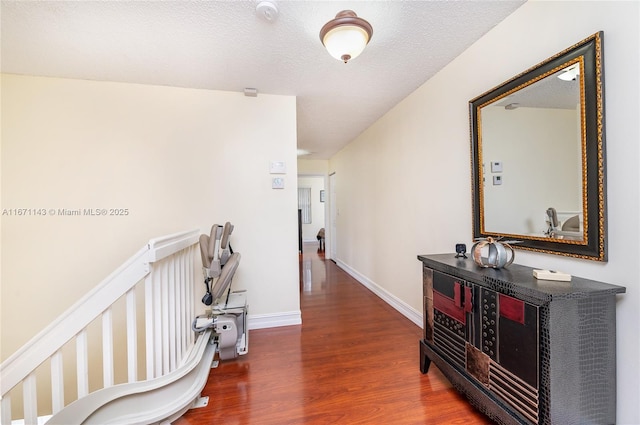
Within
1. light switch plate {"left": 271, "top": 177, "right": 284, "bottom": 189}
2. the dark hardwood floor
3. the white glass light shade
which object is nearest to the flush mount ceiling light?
the white glass light shade

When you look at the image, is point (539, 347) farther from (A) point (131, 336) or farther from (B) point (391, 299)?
(B) point (391, 299)

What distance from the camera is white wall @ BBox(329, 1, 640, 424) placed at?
1.10m

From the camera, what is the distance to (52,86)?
2.29m

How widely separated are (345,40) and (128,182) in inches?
89.7

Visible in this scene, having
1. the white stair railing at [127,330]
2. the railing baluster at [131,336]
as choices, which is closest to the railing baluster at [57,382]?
the white stair railing at [127,330]

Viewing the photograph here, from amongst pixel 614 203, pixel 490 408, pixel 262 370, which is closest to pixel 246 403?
pixel 262 370

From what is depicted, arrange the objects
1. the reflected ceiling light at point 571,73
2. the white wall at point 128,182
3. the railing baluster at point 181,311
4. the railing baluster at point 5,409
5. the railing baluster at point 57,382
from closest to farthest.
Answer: the railing baluster at point 5,409, the railing baluster at point 57,382, the reflected ceiling light at point 571,73, the railing baluster at point 181,311, the white wall at point 128,182

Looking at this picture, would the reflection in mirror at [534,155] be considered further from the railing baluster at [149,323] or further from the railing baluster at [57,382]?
the railing baluster at [57,382]

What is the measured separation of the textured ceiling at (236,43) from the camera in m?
1.53

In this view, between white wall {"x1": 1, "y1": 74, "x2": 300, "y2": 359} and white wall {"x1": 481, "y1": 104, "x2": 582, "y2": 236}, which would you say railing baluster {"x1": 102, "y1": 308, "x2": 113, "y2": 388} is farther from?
white wall {"x1": 481, "y1": 104, "x2": 582, "y2": 236}

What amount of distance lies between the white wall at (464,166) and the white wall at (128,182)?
1.25 meters

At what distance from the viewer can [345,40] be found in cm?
149

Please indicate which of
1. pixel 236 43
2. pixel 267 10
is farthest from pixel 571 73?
pixel 236 43

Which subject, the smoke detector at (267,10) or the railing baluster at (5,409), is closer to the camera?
the railing baluster at (5,409)
